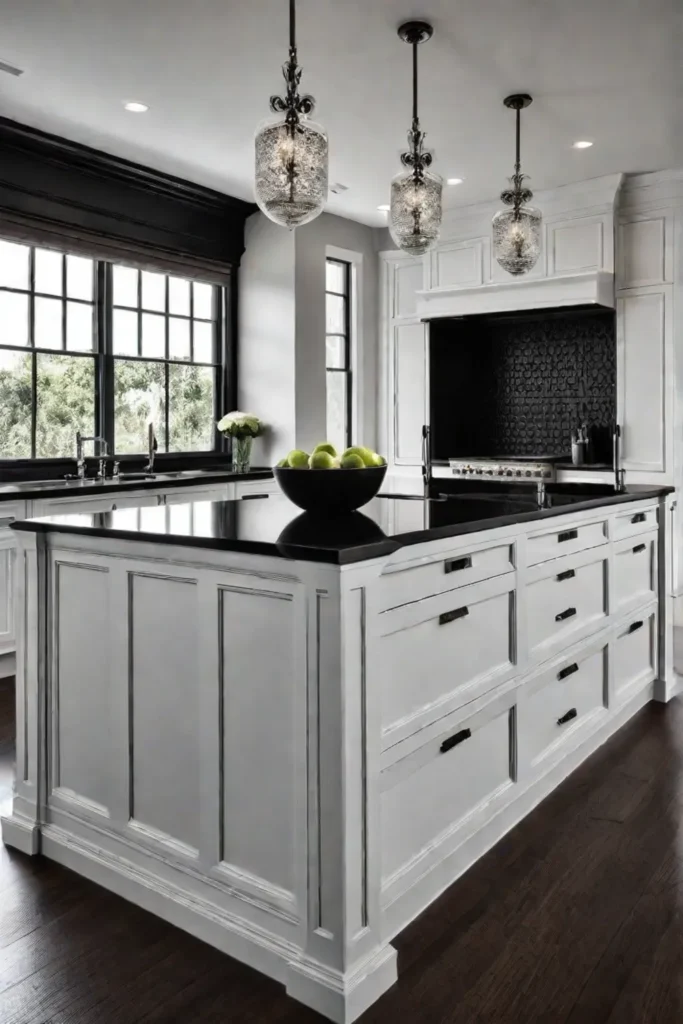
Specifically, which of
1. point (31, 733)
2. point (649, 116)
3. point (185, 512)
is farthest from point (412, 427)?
point (31, 733)

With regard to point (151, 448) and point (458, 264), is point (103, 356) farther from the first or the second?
point (458, 264)

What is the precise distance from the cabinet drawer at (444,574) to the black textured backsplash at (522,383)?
3.87 metres

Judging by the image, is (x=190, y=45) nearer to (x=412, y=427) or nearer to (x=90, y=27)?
(x=90, y=27)

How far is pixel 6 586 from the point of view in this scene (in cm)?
393

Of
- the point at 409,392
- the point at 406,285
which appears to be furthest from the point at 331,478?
the point at 406,285

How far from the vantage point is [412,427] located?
6.58 metres

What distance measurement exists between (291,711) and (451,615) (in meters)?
0.53

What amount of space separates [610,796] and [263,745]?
1413 mm

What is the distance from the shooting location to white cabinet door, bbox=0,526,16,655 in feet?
12.8

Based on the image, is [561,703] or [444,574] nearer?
[444,574]

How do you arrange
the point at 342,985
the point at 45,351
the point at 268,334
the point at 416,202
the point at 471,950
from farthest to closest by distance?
the point at 268,334 < the point at 45,351 < the point at 416,202 < the point at 471,950 < the point at 342,985

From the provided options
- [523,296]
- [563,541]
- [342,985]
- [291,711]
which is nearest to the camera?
[342,985]

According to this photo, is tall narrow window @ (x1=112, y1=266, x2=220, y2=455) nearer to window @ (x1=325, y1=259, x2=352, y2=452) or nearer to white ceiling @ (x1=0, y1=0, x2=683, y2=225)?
white ceiling @ (x1=0, y1=0, x2=683, y2=225)

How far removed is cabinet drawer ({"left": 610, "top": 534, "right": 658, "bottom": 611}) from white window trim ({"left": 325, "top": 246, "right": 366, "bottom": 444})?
3441 millimetres
